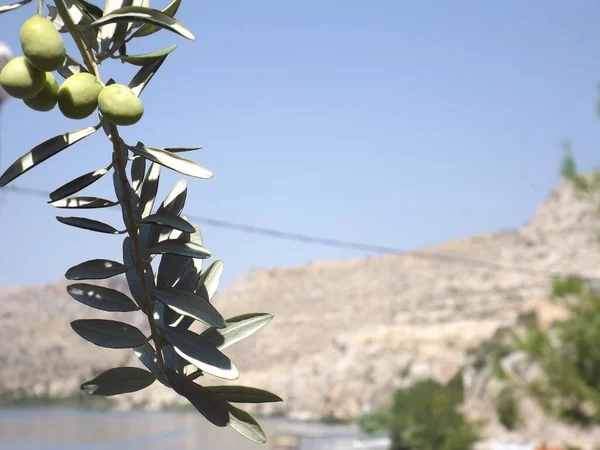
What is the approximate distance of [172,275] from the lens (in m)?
0.18

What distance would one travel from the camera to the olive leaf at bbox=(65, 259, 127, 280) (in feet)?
0.57

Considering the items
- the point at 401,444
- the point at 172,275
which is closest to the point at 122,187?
the point at 172,275

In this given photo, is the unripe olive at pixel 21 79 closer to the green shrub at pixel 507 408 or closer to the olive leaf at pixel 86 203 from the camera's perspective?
the olive leaf at pixel 86 203

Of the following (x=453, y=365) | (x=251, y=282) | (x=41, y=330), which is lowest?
(x=453, y=365)

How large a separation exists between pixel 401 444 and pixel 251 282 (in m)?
18.8

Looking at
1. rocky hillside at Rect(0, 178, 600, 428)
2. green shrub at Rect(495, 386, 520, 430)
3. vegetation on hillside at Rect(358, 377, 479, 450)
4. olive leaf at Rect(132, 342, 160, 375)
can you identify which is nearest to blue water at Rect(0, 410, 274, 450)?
rocky hillside at Rect(0, 178, 600, 428)

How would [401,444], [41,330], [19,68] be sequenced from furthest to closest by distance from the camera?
[41,330], [401,444], [19,68]

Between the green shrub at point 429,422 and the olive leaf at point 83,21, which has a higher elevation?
the olive leaf at point 83,21

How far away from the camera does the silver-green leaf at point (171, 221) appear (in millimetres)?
162

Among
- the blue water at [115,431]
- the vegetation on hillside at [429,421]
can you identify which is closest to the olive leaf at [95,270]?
the vegetation on hillside at [429,421]

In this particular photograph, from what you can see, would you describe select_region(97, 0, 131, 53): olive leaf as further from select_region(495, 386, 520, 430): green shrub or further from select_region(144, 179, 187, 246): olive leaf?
select_region(495, 386, 520, 430): green shrub

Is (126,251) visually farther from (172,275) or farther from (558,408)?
(558,408)

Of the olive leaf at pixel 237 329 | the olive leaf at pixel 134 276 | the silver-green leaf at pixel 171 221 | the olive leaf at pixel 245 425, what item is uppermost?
the silver-green leaf at pixel 171 221

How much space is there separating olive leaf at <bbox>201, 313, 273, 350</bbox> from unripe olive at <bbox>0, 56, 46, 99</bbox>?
7cm
